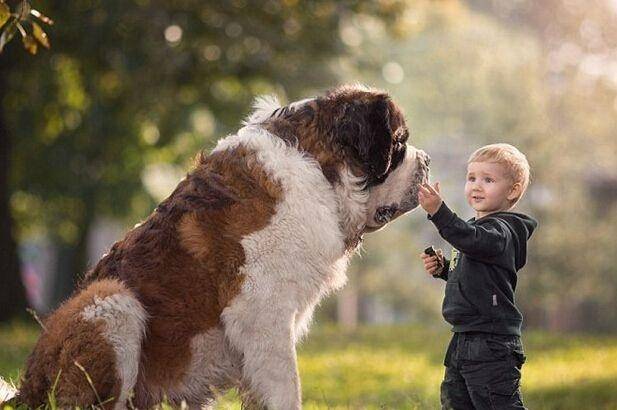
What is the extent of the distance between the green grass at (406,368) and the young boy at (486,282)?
0.81 metres

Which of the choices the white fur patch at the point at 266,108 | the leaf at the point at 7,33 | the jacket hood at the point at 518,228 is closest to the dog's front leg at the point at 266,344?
the white fur patch at the point at 266,108

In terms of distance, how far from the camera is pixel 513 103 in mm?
26156

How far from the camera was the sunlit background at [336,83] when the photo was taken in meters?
15.8

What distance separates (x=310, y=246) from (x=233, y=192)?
0.46m

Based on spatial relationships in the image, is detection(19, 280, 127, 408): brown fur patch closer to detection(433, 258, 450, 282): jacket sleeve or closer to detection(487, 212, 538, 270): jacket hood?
detection(433, 258, 450, 282): jacket sleeve

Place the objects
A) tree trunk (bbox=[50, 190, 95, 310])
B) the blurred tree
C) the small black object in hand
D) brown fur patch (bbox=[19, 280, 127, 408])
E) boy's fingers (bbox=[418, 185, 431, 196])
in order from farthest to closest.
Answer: tree trunk (bbox=[50, 190, 95, 310]) < the blurred tree < the small black object in hand < boy's fingers (bbox=[418, 185, 431, 196]) < brown fur patch (bbox=[19, 280, 127, 408])

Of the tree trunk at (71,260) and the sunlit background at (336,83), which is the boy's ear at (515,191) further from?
the tree trunk at (71,260)

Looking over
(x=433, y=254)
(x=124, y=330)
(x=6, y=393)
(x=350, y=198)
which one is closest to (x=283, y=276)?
(x=350, y=198)

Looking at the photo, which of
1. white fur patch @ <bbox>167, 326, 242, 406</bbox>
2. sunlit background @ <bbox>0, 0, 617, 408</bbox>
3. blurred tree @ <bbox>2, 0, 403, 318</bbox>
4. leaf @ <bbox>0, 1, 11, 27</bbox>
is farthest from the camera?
sunlit background @ <bbox>0, 0, 617, 408</bbox>

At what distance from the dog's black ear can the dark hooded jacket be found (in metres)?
0.44

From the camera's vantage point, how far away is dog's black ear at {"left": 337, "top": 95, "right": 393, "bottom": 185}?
5020 millimetres

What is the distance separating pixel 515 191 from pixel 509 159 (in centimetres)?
18

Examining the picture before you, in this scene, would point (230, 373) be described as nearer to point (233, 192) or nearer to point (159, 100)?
point (233, 192)

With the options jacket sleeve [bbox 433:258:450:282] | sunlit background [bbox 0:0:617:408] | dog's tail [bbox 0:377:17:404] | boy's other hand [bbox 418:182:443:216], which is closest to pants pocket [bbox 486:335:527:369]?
jacket sleeve [bbox 433:258:450:282]
